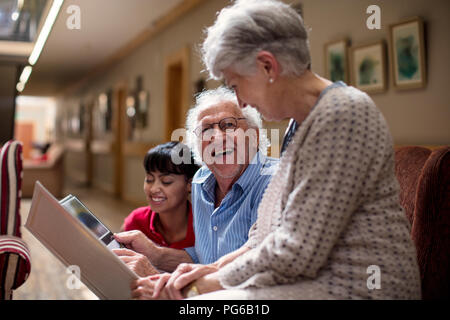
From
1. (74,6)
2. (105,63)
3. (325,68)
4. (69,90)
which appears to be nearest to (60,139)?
(69,90)

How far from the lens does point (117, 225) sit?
6590 millimetres

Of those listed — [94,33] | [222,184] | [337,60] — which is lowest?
[222,184]

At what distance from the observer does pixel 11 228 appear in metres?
2.44

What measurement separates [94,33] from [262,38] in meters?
8.38

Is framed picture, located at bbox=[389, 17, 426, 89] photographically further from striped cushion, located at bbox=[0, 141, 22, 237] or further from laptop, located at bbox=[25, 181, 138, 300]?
striped cushion, located at bbox=[0, 141, 22, 237]

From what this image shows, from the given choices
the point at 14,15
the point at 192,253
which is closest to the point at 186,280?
the point at 192,253

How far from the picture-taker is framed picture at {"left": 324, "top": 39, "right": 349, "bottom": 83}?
3686 millimetres

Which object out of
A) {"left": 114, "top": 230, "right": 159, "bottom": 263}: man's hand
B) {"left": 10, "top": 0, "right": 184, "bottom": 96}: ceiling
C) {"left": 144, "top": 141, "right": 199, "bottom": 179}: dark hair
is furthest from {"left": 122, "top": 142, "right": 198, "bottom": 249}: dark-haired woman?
{"left": 10, "top": 0, "right": 184, "bottom": 96}: ceiling

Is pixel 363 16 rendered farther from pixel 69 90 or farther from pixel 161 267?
pixel 69 90

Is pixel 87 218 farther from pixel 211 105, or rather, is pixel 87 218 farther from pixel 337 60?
pixel 337 60

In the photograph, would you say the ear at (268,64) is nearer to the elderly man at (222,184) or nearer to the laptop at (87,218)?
the elderly man at (222,184)

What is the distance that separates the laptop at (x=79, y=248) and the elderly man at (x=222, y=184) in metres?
0.33

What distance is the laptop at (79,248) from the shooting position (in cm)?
121

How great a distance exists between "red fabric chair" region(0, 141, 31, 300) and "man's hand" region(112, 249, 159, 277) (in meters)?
0.96
